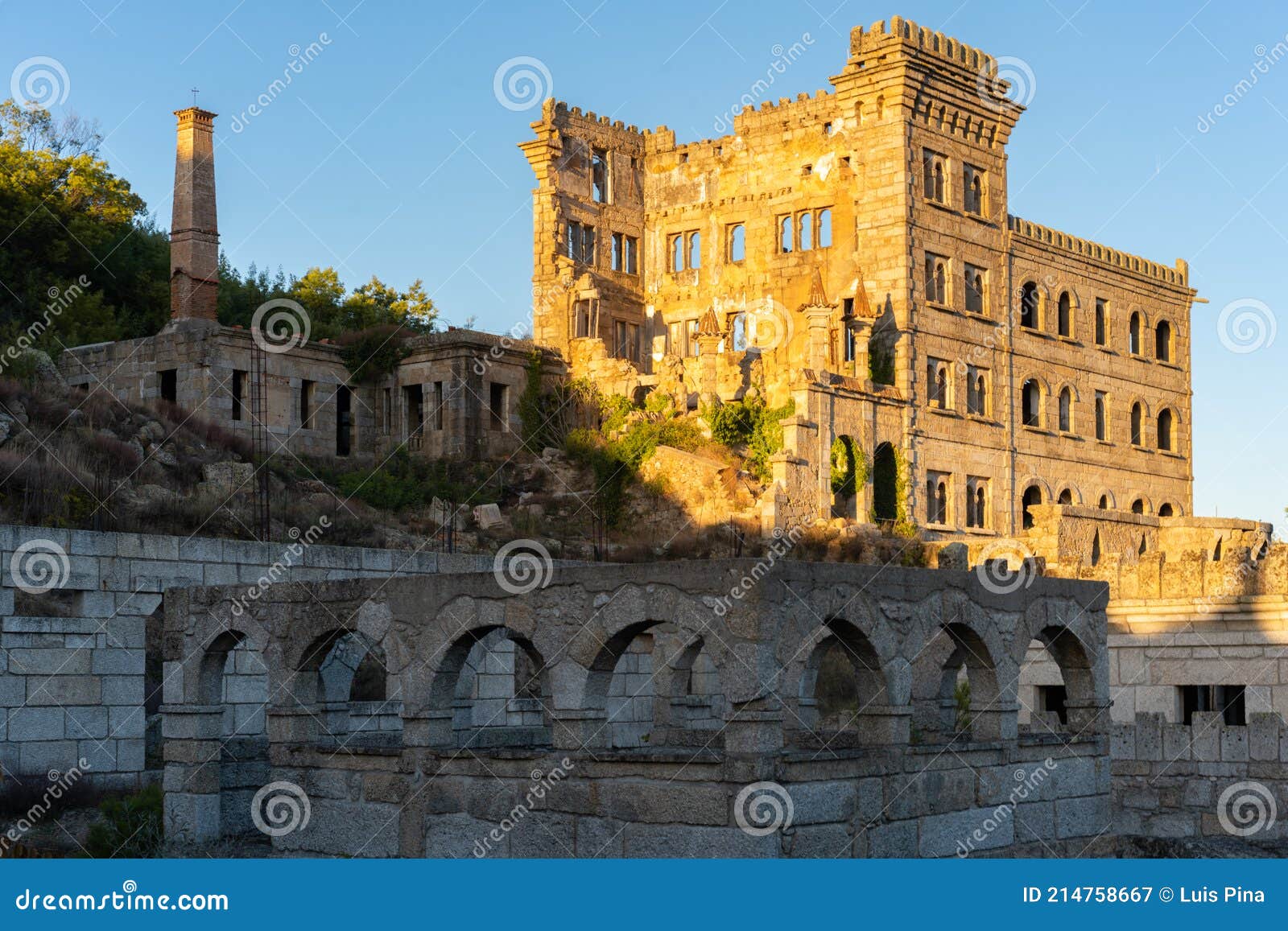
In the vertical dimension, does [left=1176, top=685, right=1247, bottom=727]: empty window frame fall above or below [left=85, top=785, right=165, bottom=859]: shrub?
above

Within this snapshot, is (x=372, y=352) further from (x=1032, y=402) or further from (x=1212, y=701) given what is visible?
(x=1212, y=701)

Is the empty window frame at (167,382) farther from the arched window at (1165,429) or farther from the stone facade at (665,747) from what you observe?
the arched window at (1165,429)

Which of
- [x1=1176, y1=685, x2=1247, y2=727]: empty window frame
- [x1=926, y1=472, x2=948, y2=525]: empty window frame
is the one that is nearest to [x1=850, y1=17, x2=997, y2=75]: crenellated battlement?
[x1=926, y1=472, x2=948, y2=525]: empty window frame

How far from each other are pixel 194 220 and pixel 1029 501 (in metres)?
25.1

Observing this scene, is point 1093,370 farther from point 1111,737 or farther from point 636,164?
point 1111,737

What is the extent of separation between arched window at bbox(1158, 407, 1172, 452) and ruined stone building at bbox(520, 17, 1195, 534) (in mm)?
974

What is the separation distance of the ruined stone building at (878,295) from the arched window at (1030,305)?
8 centimetres

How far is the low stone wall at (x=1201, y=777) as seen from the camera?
1941 cm

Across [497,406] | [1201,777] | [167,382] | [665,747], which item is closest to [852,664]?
[665,747]

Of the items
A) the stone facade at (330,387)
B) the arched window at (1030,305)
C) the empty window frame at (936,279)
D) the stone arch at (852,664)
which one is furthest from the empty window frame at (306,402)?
the stone arch at (852,664)

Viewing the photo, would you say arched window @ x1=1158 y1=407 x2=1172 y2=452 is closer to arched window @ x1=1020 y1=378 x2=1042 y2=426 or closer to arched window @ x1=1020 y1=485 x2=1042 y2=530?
arched window @ x1=1020 y1=378 x2=1042 y2=426

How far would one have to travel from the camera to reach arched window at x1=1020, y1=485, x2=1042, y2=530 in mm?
51219

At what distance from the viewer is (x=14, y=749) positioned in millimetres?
17797

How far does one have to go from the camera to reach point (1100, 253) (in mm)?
56188
